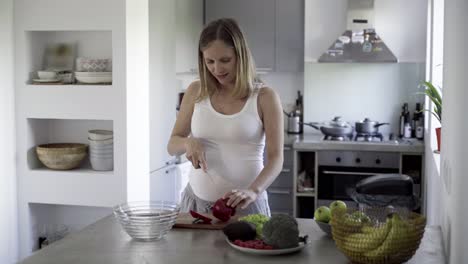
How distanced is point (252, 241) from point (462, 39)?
0.83 m

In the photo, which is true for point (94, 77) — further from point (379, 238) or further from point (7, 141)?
point (379, 238)

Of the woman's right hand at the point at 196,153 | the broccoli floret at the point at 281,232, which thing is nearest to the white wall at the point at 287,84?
the woman's right hand at the point at 196,153

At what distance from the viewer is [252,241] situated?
2.02 meters

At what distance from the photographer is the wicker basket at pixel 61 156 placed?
3.77m

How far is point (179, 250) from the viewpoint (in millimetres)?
2008

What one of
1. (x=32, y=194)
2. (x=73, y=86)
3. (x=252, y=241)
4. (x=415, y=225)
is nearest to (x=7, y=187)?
Result: (x=32, y=194)

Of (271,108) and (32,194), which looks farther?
(32,194)

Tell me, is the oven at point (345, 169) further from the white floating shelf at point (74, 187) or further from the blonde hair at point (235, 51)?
the blonde hair at point (235, 51)

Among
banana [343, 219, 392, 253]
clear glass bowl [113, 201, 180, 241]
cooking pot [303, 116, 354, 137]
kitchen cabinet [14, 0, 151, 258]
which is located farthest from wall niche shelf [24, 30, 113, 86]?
banana [343, 219, 392, 253]

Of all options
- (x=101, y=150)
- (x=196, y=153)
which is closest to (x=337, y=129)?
(x=101, y=150)

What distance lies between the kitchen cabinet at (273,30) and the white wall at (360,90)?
0.63 ft

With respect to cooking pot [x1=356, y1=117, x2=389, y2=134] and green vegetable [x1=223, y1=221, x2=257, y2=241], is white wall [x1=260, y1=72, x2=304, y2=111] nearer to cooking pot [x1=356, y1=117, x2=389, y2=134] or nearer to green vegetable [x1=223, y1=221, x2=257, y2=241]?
cooking pot [x1=356, y1=117, x2=389, y2=134]

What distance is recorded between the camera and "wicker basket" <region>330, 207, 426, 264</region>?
1.79 meters

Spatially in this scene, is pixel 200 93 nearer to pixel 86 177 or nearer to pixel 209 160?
pixel 209 160
